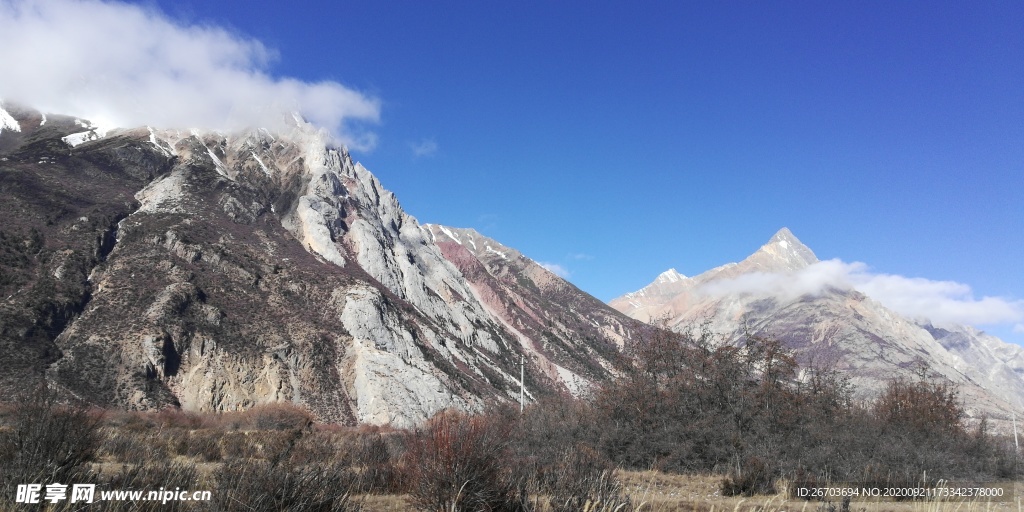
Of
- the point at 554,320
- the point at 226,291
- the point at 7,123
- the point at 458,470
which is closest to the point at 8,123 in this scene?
the point at 7,123

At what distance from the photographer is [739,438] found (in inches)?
877

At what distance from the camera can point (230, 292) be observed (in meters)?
55.4

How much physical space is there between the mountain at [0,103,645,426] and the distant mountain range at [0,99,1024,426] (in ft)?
0.62

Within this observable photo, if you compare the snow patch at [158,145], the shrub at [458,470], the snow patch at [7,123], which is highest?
the snow patch at [7,123]

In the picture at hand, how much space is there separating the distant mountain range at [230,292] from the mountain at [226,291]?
19 cm

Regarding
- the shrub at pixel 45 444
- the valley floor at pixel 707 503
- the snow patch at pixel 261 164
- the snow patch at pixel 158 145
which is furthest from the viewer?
the snow patch at pixel 261 164

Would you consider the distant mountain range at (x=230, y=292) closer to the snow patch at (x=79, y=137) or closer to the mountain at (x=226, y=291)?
the mountain at (x=226, y=291)

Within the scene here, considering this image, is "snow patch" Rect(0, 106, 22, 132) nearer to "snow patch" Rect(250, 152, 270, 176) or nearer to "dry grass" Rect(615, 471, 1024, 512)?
"snow patch" Rect(250, 152, 270, 176)

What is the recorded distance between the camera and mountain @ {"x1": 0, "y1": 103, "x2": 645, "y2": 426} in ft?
143

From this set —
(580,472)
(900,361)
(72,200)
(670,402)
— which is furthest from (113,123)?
(900,361)

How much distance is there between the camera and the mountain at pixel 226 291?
4369 centimetres

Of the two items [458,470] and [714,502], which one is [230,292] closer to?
[714,502]

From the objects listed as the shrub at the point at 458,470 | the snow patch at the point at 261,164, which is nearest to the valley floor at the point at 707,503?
the shrub at the point at 458,470

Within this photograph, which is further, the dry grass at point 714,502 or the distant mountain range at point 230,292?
the distant mountain range at point 230,292
